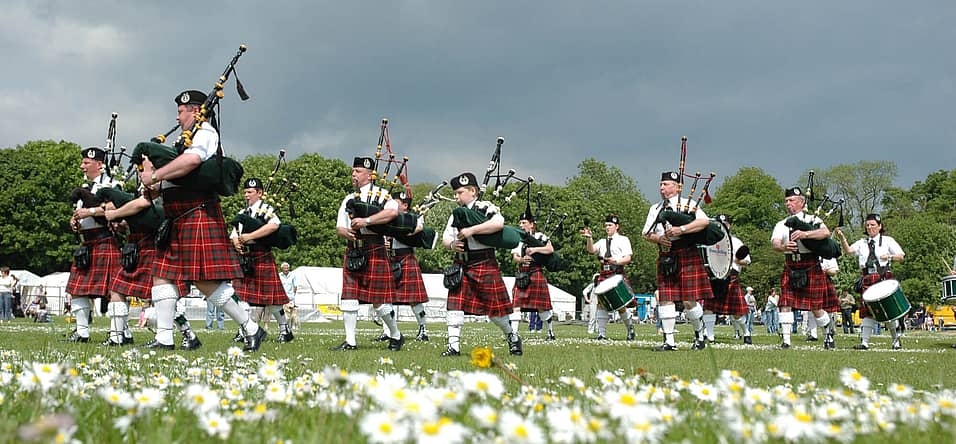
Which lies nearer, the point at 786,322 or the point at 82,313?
the point at 82,313

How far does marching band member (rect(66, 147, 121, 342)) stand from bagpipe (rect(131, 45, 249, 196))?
6.96 ft

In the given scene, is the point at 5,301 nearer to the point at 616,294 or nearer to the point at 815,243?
the point at 616,294

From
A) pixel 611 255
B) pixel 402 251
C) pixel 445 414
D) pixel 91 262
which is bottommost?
pixel 445 414

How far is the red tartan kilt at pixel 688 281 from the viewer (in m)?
8.92

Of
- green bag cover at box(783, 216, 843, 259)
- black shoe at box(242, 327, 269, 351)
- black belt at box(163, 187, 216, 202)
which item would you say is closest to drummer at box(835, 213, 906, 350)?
green bag cover at box(783, 216, 843, 259)

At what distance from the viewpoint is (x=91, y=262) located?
330 inches

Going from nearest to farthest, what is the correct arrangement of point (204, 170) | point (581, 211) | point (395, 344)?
point (204, 170) < point (395, 344) < point (581, 211)

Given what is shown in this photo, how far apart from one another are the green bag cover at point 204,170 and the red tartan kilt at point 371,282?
2.28m

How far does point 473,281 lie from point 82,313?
4.39m

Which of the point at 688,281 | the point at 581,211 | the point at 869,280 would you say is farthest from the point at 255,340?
the point at 581,211

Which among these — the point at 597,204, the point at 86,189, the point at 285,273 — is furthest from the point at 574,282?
the point at 86,189

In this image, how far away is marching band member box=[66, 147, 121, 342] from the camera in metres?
8.27

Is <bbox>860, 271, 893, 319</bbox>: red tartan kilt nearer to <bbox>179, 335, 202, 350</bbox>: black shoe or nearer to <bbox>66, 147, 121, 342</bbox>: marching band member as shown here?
<bbox>179, 335, 202, 350</bbox>: black shoe

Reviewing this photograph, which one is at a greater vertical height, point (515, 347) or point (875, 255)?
point (875, 255)
